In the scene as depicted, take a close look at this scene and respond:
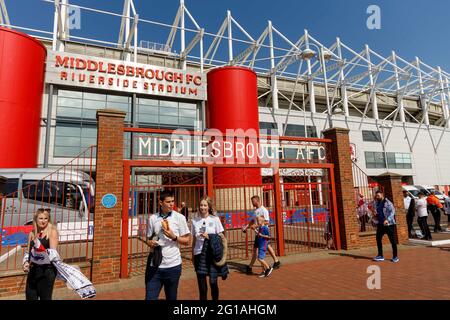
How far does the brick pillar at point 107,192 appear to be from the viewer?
5992mm

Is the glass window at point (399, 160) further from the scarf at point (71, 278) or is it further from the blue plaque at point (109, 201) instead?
the scarf at point (71, 278)

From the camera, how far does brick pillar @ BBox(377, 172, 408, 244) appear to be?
10.0 meters

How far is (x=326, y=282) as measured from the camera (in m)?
5.62

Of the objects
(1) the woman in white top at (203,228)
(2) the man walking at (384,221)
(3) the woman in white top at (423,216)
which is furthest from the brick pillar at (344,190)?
(1) the woman in white top at (203,228)

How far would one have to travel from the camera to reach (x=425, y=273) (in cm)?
600

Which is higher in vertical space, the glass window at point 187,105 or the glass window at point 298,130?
the glass window at point 187,105

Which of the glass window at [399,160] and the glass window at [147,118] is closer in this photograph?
the glass window at [147,118]

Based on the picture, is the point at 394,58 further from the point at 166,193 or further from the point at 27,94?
the point at 166,193

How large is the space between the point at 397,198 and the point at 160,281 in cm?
974

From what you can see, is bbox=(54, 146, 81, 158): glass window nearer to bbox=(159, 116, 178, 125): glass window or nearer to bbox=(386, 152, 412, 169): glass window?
bbox=(159, 116, 178, 125): glass window

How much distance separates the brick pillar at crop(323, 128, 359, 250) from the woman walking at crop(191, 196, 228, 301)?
5995 mm

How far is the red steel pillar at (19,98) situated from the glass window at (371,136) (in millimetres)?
31543

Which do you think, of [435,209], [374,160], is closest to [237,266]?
[435,209]

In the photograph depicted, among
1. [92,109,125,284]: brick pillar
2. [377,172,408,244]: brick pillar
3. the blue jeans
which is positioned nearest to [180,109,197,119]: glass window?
[377,172,408,244]: brick pillar
